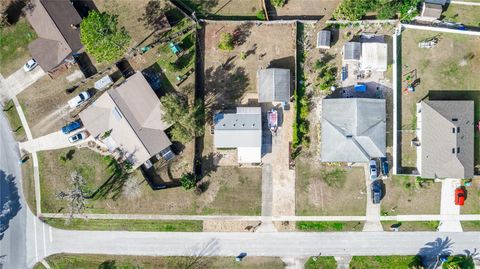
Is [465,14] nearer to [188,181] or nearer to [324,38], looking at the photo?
[324,38]

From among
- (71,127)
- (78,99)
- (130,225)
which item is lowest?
(130,225)

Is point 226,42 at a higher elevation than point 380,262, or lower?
higher

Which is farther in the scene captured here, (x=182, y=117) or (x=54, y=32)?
(x=54, y=32)

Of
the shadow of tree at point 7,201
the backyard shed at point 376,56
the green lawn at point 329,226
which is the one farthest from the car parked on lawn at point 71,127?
the backyard shed at point 376,56

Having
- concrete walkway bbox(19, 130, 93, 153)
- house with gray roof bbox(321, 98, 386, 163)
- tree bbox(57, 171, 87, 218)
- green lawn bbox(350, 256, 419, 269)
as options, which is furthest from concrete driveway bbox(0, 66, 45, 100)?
green lawn bbox(350, 256, 419, 269)

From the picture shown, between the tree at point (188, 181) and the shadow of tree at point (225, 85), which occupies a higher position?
the shadow of tree at point (225, 85)

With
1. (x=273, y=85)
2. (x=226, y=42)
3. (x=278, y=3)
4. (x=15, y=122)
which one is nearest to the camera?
(x=273, y=85)

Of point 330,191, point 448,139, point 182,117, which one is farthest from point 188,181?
point 448,139

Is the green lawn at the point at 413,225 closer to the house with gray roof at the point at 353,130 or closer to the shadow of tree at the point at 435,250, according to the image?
the shadow of tree at the point at 435,250
